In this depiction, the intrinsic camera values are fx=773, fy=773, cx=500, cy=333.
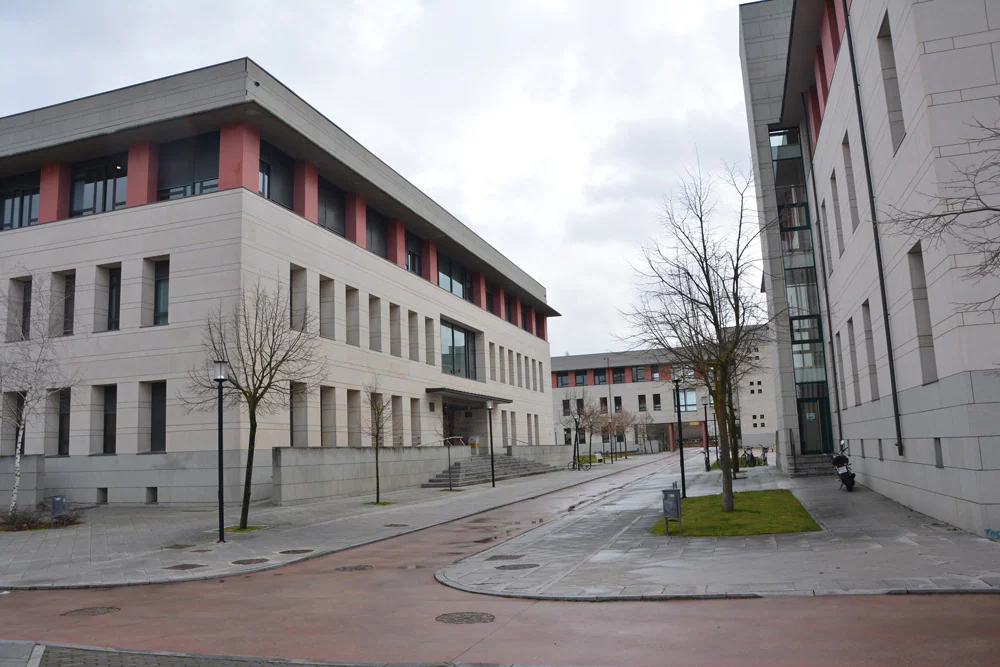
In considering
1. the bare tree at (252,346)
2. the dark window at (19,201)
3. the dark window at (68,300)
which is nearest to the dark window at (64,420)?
the dark window at (68,300)

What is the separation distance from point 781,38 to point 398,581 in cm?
3380

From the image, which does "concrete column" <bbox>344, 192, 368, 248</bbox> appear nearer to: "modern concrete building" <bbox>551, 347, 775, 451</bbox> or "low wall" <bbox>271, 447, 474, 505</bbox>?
"low wall" <bbox>271, 447, 474, 505</bbox>

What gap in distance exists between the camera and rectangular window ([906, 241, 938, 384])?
16062 mm

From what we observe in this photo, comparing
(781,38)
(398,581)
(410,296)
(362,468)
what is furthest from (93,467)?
(781,38)

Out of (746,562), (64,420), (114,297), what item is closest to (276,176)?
(114,297)

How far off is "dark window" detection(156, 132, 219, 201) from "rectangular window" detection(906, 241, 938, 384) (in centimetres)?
2327

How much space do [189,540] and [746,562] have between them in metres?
13.0

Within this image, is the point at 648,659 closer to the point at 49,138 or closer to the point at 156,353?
the point at 156,353

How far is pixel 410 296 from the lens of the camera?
132 ft

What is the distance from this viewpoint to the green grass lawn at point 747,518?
1598 centimetres

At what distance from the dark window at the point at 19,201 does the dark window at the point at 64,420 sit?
768cm

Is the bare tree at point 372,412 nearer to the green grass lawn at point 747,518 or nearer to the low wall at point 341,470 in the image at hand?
the low wall at point 341,470

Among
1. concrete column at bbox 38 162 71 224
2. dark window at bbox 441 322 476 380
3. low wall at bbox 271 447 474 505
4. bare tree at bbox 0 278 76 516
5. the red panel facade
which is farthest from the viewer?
dark window at bbox 441 322 476 380

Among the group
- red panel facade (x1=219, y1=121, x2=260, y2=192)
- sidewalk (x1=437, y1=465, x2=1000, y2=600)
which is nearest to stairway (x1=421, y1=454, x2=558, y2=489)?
red panel facade (x1=219, y1=121, x2=260, y2=192)
